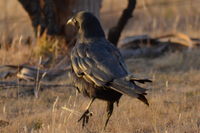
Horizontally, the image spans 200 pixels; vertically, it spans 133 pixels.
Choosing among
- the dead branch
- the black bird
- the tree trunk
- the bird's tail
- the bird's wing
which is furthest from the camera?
Result: the tree trunk

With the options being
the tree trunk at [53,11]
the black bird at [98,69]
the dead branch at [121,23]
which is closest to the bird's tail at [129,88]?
the black bird at [98,69]

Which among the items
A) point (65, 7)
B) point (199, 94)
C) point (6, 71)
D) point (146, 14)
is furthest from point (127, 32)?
point (199, 94)

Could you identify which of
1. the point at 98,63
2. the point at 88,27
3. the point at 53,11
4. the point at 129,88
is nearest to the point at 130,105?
the point at 88,27

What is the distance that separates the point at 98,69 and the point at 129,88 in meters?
0.53

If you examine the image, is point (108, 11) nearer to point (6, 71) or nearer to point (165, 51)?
point (165, 51)

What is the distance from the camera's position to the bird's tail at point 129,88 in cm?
588

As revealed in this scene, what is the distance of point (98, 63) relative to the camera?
21.0ft

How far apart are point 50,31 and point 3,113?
14.1 ft

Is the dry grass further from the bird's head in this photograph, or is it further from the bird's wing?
the bird's head

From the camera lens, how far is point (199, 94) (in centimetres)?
870

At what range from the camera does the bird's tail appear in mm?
5883

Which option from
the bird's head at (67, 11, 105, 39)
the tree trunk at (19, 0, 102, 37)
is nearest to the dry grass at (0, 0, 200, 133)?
the tree trunk at (19, 0, 102, 37)

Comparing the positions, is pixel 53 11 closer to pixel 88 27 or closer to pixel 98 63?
pixel 88 27

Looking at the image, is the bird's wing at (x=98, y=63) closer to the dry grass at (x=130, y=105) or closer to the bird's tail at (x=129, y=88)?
the bird's tail at (x=129, y=88)
